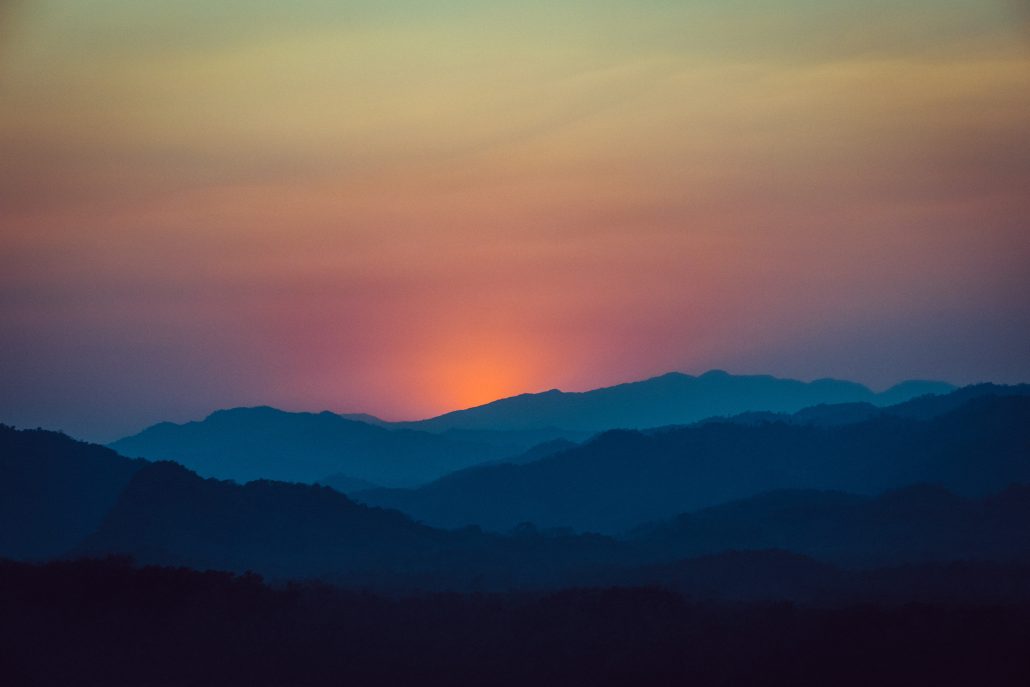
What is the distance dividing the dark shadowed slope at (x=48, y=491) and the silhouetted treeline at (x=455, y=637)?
68.6 metres

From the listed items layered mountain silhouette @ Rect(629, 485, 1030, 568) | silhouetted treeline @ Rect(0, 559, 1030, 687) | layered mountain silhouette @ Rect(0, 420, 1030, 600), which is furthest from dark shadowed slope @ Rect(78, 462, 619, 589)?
silhouetted treeline @ Rect(0, 559, 1030, 687)

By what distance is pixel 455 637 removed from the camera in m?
102

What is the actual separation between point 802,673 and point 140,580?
1985 inches

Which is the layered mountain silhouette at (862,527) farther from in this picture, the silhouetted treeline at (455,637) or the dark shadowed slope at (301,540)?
the silhouetted treeline at (455,637)

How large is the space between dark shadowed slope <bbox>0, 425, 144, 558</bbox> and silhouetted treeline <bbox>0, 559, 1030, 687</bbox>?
6862 cm

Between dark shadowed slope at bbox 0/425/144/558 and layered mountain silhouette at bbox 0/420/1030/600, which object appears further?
dark shadowed slope at bbox 0/425/144/558

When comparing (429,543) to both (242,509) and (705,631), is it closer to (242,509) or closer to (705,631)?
(242,509)

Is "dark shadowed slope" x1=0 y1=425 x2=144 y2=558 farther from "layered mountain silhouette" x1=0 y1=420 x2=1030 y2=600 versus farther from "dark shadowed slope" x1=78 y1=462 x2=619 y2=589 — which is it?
"dark shadowed slope" x1=78 y1=462 x2=619 y2=589

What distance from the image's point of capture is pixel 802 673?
89.1 m

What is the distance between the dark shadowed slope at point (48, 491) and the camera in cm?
17738

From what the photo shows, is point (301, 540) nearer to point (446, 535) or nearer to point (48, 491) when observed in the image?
point (446, 535)

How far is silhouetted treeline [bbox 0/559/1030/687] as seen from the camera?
3526 inches

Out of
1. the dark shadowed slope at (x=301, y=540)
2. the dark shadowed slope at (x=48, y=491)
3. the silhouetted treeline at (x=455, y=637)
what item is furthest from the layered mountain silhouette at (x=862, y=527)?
the dark shadowed slope at (x=48, y=491)

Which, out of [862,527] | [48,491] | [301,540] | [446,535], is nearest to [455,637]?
[301,540]
